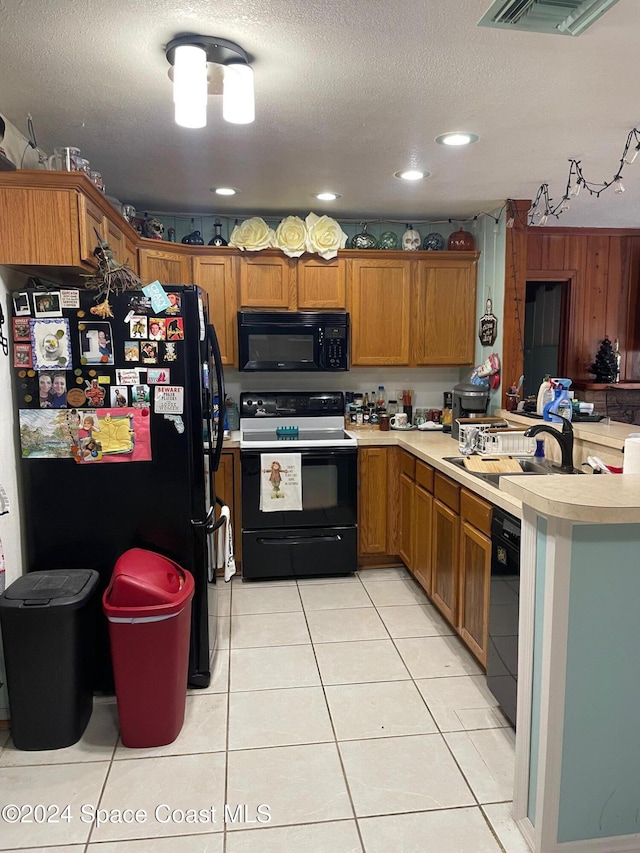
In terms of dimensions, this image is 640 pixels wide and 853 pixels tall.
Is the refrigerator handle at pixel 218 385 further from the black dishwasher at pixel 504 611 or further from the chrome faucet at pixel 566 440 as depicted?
the chrome faucet at pixel 566 440

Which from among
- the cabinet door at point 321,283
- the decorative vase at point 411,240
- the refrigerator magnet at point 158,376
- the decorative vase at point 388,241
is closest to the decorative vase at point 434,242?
the decorative vase at point 411,240

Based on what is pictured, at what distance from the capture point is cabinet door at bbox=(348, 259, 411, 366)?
3967 millimetres

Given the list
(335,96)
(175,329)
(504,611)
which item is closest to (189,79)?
(335,96)

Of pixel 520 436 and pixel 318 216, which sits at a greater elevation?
pixel 318 216

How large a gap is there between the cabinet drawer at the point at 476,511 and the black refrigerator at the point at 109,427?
3.84ft

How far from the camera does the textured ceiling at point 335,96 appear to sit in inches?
66.9

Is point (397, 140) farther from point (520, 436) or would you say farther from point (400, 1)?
point (520, 436)

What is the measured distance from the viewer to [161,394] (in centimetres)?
235

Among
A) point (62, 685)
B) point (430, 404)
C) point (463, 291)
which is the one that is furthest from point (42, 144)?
point (430, 404)

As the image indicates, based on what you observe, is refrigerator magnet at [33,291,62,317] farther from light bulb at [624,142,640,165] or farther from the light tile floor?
light bulb at [624,142,640,165]

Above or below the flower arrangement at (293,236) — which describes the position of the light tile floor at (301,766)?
below

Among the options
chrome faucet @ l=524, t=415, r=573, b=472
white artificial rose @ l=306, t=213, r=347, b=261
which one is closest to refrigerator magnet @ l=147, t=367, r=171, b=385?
chrome faucet @ l=524, t=415, r=573, b=472

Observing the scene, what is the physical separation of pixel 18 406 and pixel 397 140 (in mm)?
1990

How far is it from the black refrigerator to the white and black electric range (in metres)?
1.11
